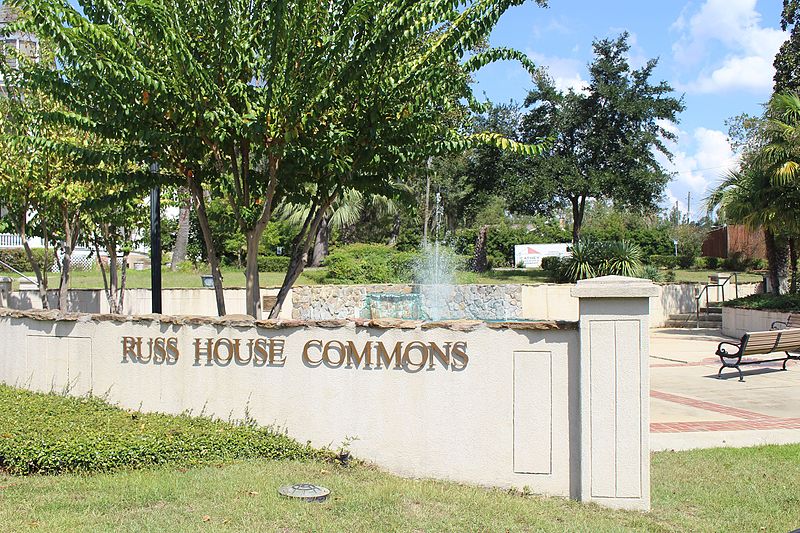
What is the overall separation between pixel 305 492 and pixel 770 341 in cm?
1035

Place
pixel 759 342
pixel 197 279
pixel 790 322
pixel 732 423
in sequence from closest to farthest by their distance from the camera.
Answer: pixel 732 423 → pixel 759 342 → pixel 790 322 → pixel 197 279

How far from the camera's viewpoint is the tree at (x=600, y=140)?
31734mm

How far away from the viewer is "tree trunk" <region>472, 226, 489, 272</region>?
38.8m

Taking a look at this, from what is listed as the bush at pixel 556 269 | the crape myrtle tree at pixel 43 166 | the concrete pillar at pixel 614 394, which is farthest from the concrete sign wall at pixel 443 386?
the bush at pixel 556 269

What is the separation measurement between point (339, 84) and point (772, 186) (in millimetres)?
15118

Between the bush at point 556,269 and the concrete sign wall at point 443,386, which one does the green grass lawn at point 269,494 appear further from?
the bush at point 556,269

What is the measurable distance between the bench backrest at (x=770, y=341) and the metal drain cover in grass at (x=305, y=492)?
30.8 ft

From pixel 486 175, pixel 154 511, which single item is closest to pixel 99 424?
pixel 154 511

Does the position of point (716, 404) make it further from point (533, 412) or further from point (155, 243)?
point (155, 243)

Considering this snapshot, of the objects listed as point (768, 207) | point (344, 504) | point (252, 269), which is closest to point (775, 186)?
point (768, 207)

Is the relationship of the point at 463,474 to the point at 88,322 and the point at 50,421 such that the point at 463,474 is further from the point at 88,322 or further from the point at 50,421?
the point at 88,322

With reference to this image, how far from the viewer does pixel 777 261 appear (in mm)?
23922

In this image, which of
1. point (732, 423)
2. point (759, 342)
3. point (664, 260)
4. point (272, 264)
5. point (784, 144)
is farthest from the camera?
point (664, 260)

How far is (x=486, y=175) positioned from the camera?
33281mm
